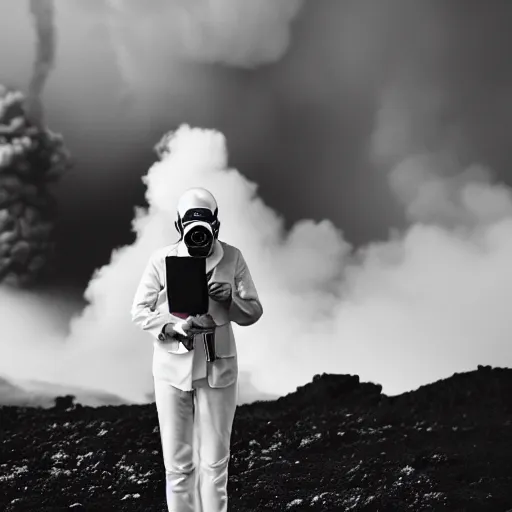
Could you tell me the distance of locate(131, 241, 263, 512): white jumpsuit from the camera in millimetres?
2539

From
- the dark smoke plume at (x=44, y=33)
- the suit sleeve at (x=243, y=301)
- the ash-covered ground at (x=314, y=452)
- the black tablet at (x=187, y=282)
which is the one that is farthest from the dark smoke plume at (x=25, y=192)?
the black tablet at (x=187, y=282)

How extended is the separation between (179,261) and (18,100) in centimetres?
300

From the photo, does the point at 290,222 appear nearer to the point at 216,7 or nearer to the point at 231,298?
the point at 216,7

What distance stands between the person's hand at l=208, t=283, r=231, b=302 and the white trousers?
0.92 ft

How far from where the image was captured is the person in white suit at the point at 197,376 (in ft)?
8.30

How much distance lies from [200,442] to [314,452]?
195 centimetres

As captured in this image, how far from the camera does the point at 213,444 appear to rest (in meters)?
2.55

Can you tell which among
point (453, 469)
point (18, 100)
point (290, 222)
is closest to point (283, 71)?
point (290, 222)

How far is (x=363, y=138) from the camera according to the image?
4984 mm

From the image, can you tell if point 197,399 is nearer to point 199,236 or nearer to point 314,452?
point 199,236

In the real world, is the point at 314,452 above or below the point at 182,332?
above

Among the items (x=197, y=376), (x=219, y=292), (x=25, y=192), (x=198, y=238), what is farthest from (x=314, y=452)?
(x=25, y=192)

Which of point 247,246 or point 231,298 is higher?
point 247,246

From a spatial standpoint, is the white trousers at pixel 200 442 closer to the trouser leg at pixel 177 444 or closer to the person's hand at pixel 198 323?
the trouser leg at pixel 177 444
